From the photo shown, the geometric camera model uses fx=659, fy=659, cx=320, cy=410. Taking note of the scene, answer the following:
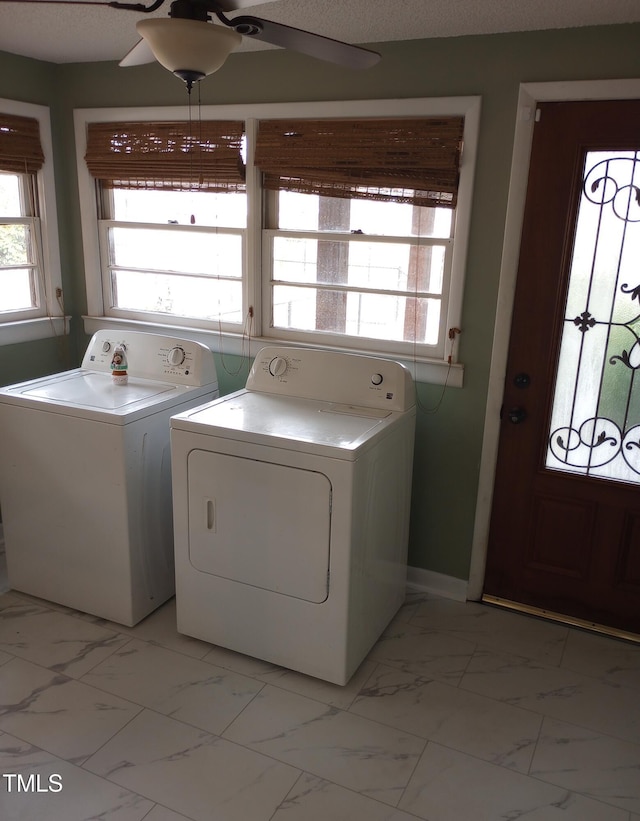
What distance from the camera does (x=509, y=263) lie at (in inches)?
103

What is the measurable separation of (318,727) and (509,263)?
1.87m

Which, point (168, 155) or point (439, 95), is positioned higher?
point (439, 95)

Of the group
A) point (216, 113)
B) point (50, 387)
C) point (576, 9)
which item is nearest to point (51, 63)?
point (216, 113)

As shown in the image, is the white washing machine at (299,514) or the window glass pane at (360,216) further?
the window glass pane at (360,216)

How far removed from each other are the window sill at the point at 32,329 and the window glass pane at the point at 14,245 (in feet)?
1.02

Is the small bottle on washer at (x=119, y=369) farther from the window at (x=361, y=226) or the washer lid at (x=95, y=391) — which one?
the window at (x=361, y=226)

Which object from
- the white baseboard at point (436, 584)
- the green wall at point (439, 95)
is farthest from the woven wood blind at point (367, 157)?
the white baseboard at point (436, 584)

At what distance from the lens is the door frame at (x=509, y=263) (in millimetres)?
2373

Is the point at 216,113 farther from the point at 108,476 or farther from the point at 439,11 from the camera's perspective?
the point at 108,476

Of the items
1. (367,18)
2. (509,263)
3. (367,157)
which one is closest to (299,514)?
(509,263)

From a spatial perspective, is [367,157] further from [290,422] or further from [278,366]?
[290,422]

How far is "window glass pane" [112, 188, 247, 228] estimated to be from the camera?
320 centimetres

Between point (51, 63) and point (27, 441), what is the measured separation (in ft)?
6.57

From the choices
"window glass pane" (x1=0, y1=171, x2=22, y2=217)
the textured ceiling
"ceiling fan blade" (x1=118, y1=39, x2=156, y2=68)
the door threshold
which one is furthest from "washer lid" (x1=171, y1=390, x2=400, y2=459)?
"window glass pane" (x1=0, y1=171, x2=22, y2=217)
